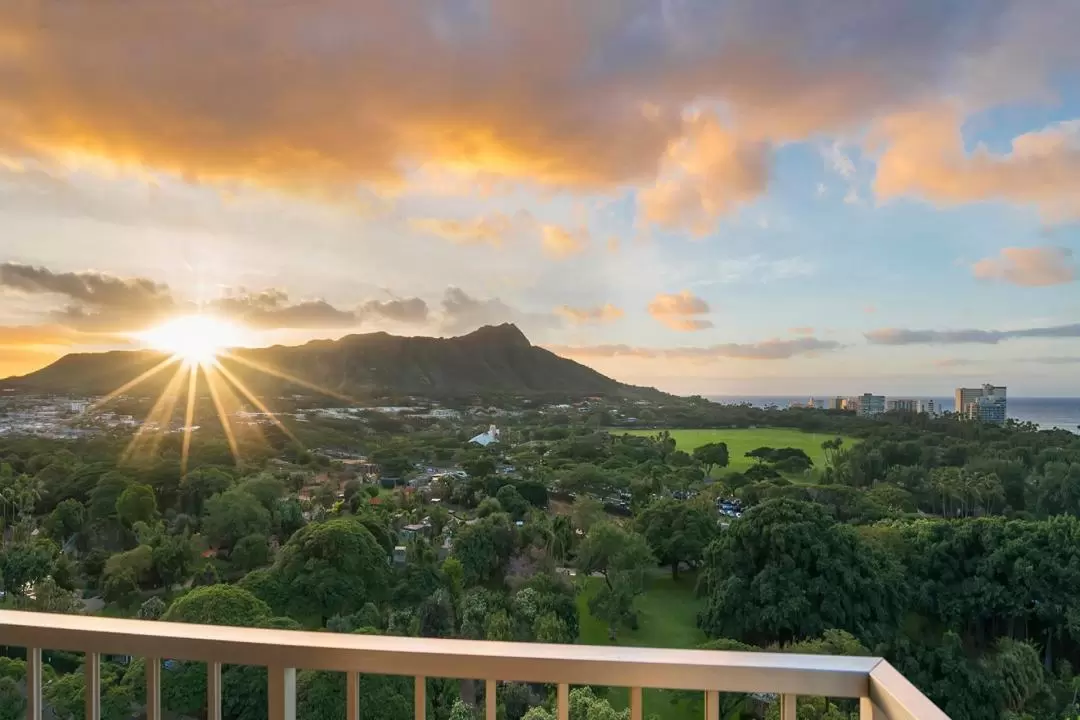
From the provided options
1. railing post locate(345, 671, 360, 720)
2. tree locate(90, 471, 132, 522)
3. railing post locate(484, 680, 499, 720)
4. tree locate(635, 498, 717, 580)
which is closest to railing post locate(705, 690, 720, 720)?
railing post locate(484, 680, 499, 720)

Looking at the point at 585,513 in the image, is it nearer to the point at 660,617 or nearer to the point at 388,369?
the point at 660,617

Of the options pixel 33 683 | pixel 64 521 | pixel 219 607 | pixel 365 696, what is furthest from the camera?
pixel 64 521

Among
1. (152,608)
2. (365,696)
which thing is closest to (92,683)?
(365,696)

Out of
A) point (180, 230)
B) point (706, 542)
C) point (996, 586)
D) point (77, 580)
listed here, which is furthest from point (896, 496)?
point (77, 580)

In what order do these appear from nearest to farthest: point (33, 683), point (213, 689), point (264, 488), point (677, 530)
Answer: point (213, 689)
point (33, 683)
point (264, 488)
point (677, 530)

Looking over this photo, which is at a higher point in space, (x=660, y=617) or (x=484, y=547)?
(x=484, y=547)

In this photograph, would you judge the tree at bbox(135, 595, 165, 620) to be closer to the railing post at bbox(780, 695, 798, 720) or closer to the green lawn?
the green lawn
